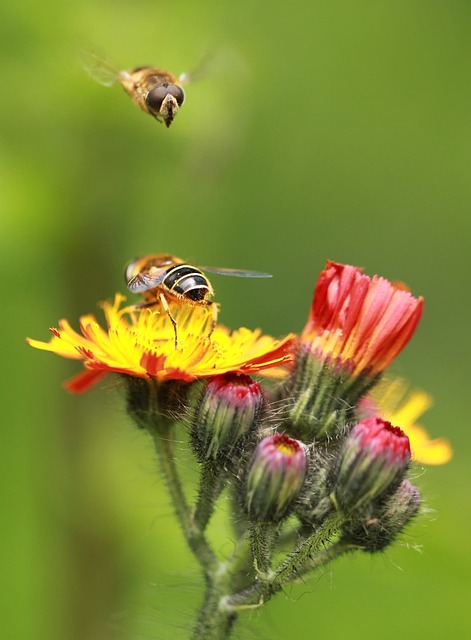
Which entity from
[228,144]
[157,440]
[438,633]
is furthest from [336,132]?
[157,440]

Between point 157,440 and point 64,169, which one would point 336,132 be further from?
point 157,440

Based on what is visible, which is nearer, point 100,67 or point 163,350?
point 163,350

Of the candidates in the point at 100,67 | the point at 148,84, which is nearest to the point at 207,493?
the point at 148,84

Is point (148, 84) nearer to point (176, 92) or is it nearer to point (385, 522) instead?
point (176, 92)

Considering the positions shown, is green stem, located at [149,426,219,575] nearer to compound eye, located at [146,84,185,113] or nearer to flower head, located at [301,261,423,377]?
flower head, located at [301,261,423,377]

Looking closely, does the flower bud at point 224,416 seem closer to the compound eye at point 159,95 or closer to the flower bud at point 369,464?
the flower bud at point 369,464

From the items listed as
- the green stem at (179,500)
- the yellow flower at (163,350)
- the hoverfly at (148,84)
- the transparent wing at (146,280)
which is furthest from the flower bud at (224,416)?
the hoverfly at (148,84)
